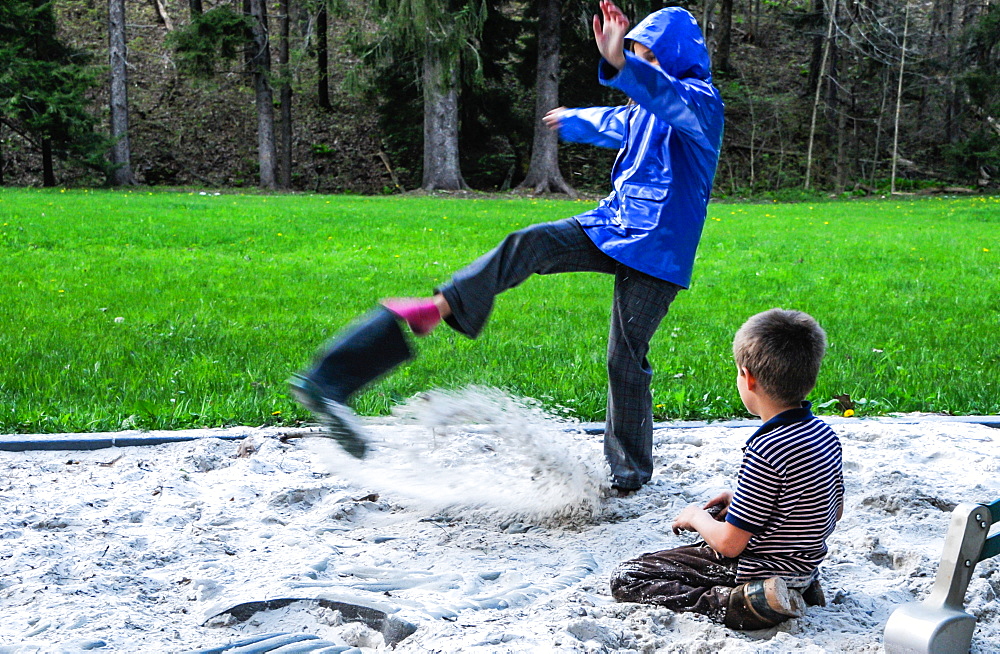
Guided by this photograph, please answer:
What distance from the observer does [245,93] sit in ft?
94.3

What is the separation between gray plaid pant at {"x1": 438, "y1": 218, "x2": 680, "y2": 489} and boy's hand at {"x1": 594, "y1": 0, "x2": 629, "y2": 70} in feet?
1.87

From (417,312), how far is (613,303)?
782 millimetres

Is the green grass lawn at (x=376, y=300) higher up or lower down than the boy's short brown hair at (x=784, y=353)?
lower down

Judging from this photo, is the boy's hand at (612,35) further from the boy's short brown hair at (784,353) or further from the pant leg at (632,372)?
the boy's short brown hair at (784,353)

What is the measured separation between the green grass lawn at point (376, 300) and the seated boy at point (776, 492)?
212 cm

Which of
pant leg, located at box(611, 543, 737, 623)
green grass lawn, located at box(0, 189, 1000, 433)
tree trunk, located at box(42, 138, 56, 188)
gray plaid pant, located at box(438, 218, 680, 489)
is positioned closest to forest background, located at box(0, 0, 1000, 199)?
tree trunk, located at box(42, 138, 56, 188)

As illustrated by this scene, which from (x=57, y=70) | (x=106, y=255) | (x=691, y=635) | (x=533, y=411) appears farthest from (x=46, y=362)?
(x=57, y=70)

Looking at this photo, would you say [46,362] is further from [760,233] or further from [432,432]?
[760,233]

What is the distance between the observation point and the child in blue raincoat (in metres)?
2.83

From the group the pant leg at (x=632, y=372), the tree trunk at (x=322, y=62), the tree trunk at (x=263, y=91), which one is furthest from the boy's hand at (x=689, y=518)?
the tree trunk at (x=322, y=62)

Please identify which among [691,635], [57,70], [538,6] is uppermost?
[538,6]

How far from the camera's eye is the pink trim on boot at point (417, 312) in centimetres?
288

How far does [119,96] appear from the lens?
23.1 meters

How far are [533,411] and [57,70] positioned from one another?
67.6 feet
